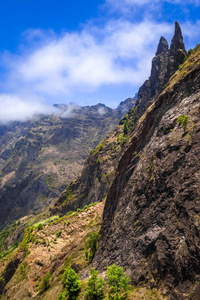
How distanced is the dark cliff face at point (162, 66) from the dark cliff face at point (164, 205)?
7381cm

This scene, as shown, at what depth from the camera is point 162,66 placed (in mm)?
137125

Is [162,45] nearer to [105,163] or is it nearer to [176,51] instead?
[176,51]

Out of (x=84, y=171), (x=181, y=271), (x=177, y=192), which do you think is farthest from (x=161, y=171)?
(x=84, y=171)

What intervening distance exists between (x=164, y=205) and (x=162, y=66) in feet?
470

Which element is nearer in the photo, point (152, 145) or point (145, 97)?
point (152, 145)

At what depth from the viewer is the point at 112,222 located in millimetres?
33969

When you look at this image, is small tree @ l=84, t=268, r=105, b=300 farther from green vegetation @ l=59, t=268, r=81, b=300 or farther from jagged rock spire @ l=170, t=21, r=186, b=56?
jagged rock spire @ l=170, t=21, r=186, b=56

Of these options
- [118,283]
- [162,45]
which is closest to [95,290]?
[118,283]

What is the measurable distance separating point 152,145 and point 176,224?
589 inches

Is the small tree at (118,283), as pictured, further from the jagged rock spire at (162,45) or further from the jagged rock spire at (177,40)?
the jagged rock spire at (162,45)

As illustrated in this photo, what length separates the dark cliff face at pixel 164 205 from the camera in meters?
17.9

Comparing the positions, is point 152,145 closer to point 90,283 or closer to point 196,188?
point 196,188

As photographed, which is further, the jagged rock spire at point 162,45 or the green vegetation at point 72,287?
the jagged rock spire at point 162,45

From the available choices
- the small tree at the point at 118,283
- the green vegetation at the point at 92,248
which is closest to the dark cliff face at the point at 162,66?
the green vegetation at the point at 92,248
